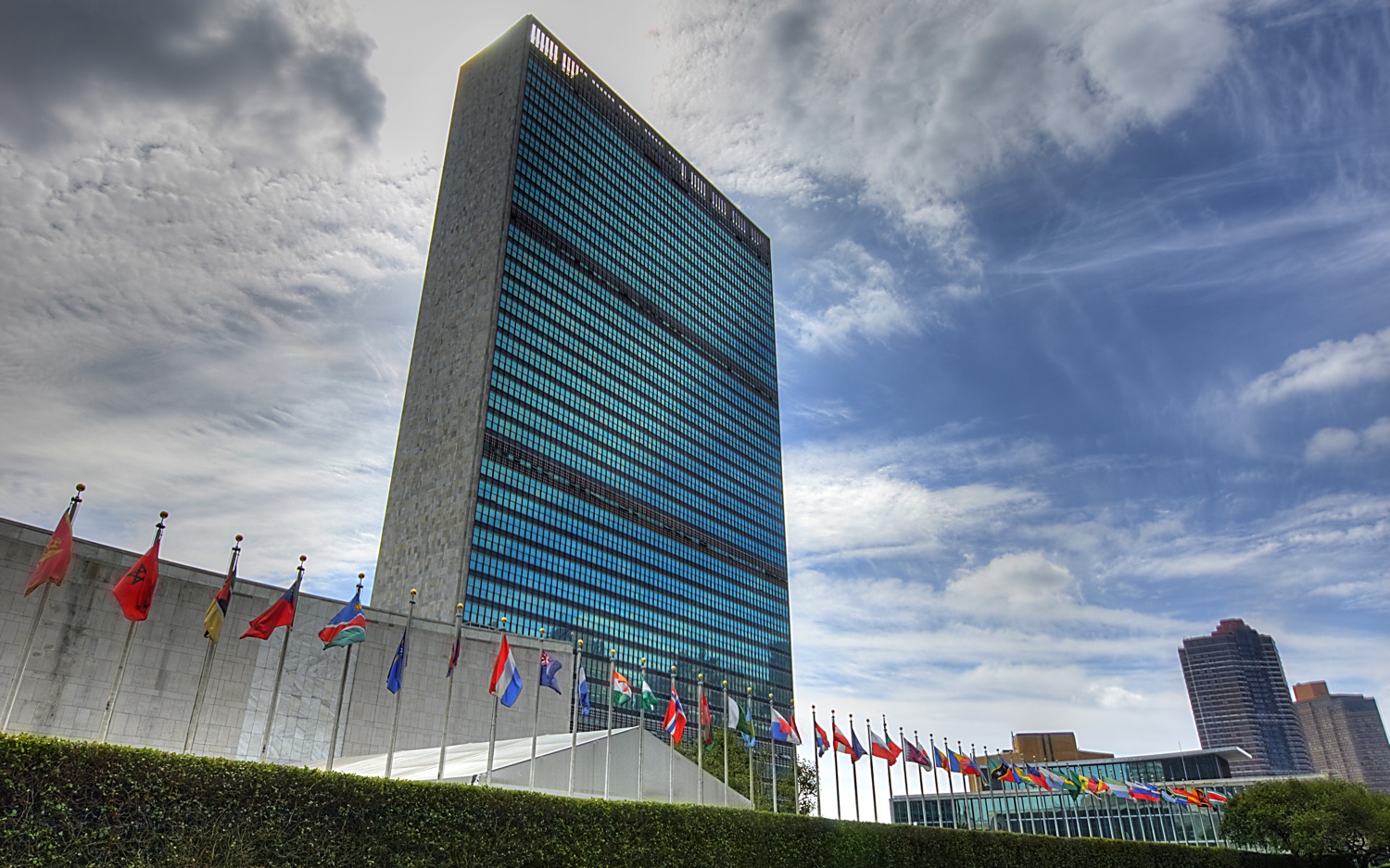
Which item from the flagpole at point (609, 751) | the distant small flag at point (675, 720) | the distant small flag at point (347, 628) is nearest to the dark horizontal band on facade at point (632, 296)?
the flagpole at point (609, 751)

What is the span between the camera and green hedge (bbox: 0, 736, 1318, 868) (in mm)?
18453

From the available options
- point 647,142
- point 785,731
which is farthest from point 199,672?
point 647,142

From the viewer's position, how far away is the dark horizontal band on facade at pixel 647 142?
130 meters

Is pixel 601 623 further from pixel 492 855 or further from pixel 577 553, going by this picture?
pixel 492 855

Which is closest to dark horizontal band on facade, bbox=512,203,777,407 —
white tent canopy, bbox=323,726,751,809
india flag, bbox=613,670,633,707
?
white tent canopy, bbox=323,726,751,809

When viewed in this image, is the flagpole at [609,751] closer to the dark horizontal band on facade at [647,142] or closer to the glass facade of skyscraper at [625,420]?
the glass facade of skyscraper at [625,420]

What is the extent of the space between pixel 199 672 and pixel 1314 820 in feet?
227

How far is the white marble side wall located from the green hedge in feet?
73.8

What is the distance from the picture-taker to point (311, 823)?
2209 cm

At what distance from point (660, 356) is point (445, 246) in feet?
119

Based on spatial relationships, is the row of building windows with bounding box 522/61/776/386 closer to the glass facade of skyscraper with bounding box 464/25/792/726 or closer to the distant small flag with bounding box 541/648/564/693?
the glass facade of skyscraper with bounding box 464/25/792/726

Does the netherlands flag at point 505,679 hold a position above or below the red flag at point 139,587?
below

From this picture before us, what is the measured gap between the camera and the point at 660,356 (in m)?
135

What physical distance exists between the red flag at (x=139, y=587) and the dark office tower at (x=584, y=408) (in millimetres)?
68295
